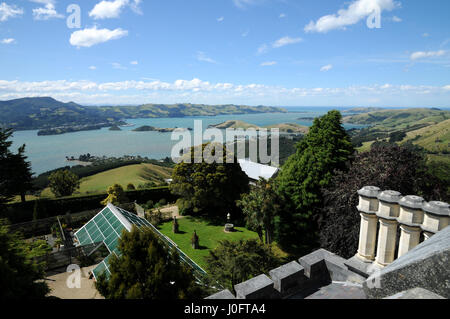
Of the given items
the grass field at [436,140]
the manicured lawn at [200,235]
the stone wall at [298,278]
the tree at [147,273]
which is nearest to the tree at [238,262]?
the tree at [147,273]

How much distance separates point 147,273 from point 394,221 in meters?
5.38

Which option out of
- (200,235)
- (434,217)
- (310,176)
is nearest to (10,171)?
(200,235)

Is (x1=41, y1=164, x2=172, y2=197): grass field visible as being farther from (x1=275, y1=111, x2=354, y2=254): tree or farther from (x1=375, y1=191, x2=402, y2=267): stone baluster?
(x1=375, y1=191, x2=402, y2=267): stone baluster

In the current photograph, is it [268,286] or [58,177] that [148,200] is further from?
[268,286]

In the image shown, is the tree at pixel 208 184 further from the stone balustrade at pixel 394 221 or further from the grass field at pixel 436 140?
the grass field at pixel 436 140

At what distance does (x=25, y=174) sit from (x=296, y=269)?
3148 cm

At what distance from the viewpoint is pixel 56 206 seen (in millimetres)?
24938

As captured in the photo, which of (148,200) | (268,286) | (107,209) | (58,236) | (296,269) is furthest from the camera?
(148,200)

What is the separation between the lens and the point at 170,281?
5.98 m

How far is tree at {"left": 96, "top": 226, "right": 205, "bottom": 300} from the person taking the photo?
18.9 feet

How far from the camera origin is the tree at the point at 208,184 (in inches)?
914
